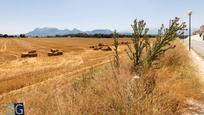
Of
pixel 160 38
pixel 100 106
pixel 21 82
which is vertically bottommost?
pixel 21 82

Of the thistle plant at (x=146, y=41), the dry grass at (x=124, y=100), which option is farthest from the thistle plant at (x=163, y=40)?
the dry grass at (x=124, y=100)

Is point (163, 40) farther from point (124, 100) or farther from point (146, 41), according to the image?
point (124, 100)

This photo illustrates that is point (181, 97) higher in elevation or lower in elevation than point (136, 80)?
lower

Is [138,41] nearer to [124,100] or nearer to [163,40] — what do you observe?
[163,40]

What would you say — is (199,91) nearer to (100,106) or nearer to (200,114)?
(200,114)

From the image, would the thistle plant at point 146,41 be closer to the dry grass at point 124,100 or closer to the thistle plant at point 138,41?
the thistle plant at point 138,41

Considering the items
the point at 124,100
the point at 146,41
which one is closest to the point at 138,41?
the point at 146,41

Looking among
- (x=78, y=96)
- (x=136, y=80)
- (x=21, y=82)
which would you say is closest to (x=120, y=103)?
(x=78, y=96)

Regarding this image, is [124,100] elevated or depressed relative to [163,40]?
depressed

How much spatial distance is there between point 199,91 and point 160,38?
303 cm

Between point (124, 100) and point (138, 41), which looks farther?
Answer: point (138, 41)

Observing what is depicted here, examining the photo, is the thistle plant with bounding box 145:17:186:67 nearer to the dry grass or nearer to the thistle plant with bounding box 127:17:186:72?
the thistle plant with bounding box 127:17:186:72

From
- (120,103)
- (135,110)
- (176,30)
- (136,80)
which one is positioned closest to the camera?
(135,110)

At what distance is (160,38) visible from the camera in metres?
10.2
